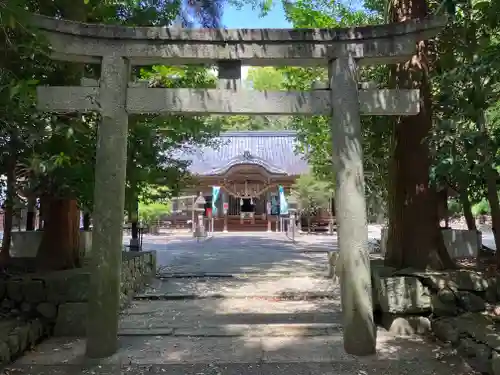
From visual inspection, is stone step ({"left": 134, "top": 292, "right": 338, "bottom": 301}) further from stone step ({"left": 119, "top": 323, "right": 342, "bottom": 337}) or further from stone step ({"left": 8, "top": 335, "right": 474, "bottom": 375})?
stone step ({"left": 8, "top": 335, "right": 474, "bottom": 375})

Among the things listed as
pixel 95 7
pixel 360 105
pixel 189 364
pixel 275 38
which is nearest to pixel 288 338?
pixel 189 364

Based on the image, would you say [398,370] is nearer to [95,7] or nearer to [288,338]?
[288,338]

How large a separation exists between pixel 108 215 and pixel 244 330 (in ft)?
7.32

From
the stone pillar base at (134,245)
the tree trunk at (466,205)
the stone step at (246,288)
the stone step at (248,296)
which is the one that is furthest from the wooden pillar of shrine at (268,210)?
the stone step at (248,296)

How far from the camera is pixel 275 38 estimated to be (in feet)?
15.9

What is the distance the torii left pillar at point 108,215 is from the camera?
4504mm

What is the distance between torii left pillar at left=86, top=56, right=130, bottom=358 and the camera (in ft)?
14.8

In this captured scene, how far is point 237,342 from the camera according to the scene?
503 cm

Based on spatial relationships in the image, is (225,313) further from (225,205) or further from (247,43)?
(225,205)

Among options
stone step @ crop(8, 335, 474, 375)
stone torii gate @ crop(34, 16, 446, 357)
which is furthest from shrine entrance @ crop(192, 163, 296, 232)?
stone torii gate @ crop(34, 16, 446, 357)

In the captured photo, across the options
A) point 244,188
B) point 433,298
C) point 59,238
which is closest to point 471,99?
point 433,298

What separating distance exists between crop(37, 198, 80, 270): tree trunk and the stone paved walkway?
4.16ft

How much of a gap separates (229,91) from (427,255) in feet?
11.4

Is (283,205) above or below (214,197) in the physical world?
below
